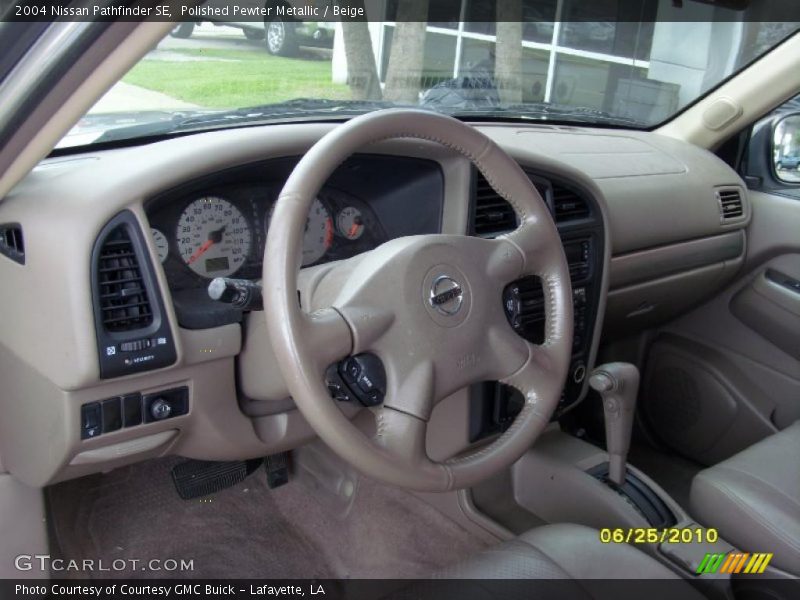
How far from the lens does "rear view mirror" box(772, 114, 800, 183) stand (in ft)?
9.25

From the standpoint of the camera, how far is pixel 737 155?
114 inches

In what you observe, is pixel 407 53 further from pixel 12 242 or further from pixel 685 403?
pixel 685 403

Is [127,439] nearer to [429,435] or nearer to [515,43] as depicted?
[429,435]

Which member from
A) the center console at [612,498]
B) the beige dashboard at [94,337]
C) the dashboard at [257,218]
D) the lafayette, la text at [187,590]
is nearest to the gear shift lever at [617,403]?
the center console at [612,498]

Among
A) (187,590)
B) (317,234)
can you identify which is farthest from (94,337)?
(187,590)

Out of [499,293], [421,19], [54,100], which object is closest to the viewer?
[54,100]

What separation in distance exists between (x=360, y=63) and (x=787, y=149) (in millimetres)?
1711

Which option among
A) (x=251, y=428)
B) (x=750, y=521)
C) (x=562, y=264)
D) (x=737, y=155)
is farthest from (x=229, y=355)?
(x=737, y=155)

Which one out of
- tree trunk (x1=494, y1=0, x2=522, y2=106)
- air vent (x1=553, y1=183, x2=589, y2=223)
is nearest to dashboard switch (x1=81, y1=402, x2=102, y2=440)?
air vent (x1=553, y1=183, x2=589, y2=223)

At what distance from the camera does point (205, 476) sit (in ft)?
6.93

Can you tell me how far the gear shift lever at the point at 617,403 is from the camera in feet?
6.34

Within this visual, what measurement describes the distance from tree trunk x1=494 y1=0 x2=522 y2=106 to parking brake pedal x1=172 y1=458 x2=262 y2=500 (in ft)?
4.83

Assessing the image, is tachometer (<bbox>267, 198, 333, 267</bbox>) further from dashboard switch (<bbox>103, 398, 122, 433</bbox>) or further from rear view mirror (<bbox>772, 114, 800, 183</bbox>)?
rear view mirror (<bbox>772, 114, 800, 183</bbox>)

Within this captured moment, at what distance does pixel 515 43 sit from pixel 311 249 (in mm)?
1667
